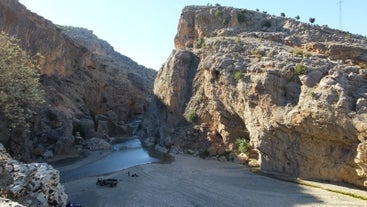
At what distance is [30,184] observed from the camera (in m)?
26.8

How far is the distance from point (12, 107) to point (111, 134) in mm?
75670

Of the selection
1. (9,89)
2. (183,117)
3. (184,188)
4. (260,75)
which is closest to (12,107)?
(9,89)

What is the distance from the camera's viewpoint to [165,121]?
9806 centimetres

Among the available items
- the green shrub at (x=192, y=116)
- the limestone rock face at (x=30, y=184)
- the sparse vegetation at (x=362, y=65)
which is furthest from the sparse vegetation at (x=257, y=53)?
the limestone rock face at (x=30, y=184)

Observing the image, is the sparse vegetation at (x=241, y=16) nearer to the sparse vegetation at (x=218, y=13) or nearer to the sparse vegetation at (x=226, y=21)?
the sparse vegetation at (x=226, y=21)

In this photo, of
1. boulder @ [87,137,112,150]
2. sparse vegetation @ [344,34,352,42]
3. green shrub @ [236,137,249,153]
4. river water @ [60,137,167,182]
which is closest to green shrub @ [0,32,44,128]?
river water @ [60,137,167,182]

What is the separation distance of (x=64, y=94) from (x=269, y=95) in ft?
216

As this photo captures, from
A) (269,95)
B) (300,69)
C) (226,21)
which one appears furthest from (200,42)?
(300,69)

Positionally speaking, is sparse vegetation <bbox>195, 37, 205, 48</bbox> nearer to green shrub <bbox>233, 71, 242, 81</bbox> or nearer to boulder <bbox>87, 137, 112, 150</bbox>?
green shrub <bbox>233, 71, 242, 81</bbox>

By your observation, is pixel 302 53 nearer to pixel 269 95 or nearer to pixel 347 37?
pixel 269 95

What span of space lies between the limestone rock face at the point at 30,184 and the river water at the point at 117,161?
33.8 meters

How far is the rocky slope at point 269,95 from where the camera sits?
2130 inches

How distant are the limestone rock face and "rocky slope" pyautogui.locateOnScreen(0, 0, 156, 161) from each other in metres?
32.5

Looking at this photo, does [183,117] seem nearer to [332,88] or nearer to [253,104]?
[253,104]
